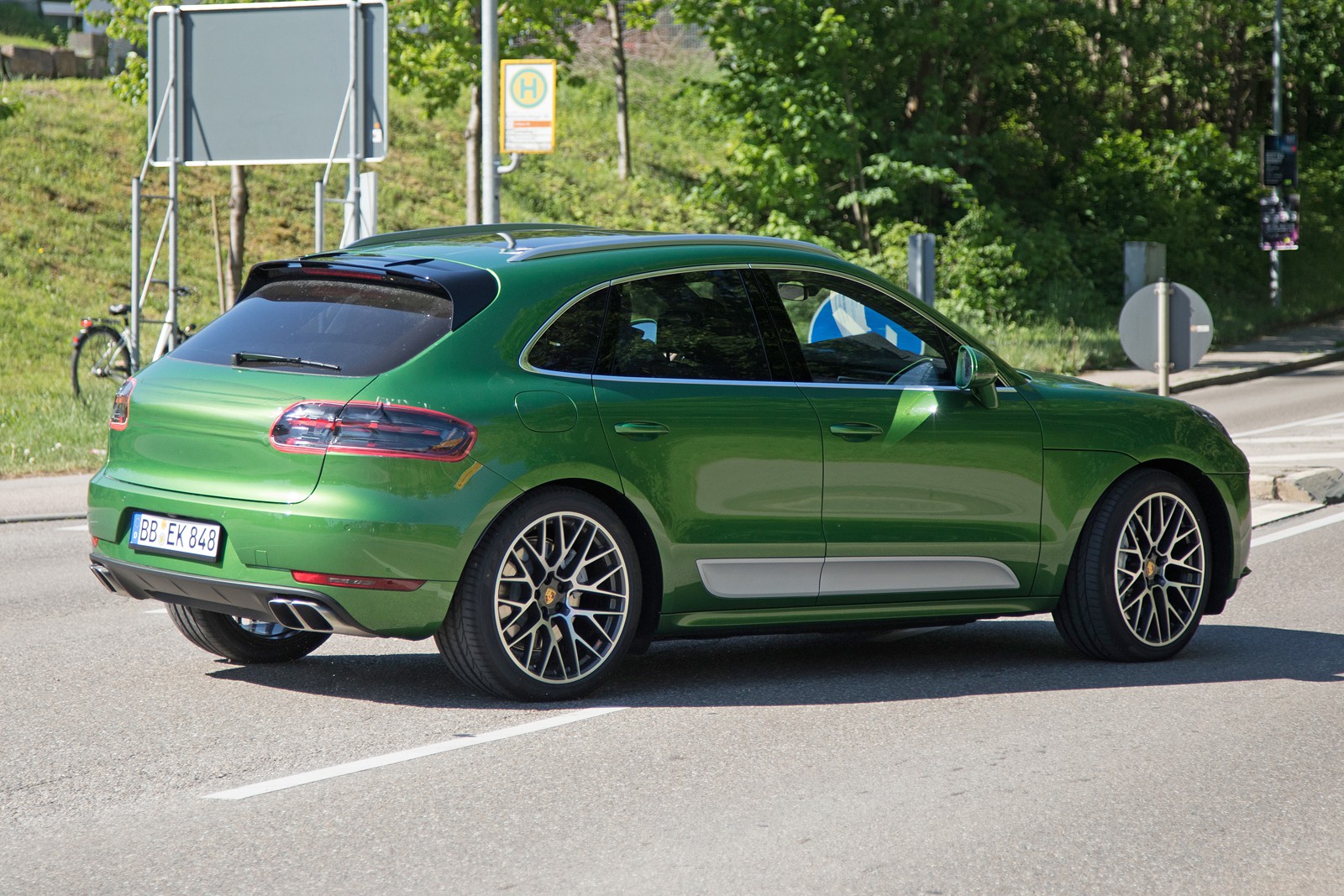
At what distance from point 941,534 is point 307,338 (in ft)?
8.27

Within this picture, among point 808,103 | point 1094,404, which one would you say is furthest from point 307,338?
point 808,103

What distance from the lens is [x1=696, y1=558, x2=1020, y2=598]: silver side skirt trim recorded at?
6.16m

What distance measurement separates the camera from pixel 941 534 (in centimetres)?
657

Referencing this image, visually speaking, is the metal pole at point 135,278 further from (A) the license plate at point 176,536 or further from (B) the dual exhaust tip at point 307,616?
(B) the dual exhaust tip at point 307,616

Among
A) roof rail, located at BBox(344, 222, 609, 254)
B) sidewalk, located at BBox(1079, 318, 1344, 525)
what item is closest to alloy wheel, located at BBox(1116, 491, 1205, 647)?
roof rail, located at BBox(344, 222, 609, 254)

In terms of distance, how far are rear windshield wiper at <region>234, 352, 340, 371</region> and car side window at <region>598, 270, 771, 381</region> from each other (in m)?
0.97

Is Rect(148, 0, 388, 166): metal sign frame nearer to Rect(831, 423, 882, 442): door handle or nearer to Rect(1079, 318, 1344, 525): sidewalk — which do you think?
Rect(1079, 318, 1344, 525): sidewalk

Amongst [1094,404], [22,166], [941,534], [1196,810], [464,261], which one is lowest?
[1196,810]

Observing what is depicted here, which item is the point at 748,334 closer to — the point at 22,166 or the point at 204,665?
the point at 204,665

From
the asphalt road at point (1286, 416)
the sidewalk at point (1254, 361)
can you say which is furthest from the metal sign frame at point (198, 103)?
the sidewalk at point (1254, 361)

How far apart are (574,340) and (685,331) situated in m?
0.47

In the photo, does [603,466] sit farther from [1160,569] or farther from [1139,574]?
[1160,569]

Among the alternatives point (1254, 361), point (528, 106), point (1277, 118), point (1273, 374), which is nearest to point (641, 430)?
point (528, 106)

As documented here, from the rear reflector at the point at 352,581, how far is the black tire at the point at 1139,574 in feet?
9.51
